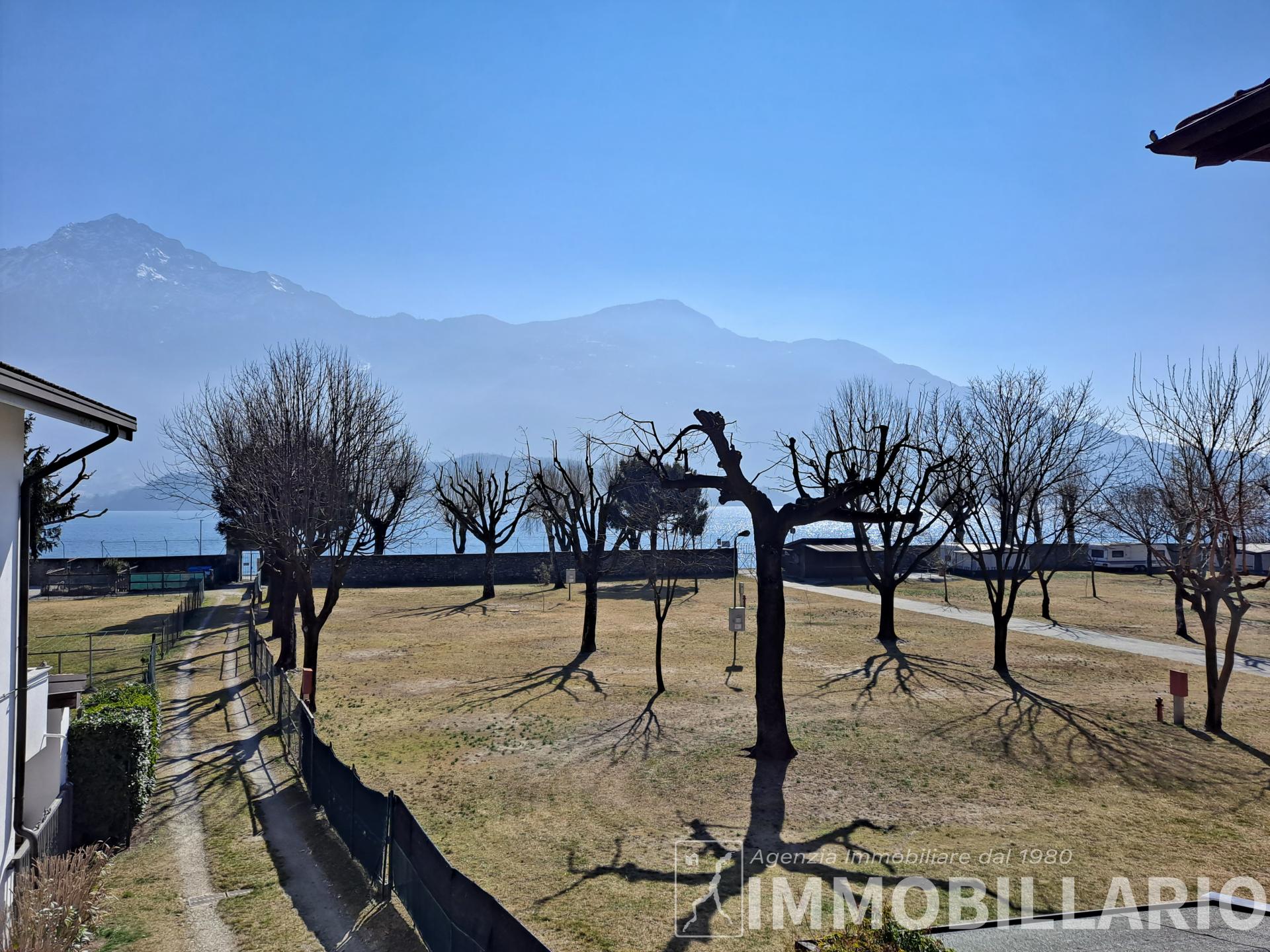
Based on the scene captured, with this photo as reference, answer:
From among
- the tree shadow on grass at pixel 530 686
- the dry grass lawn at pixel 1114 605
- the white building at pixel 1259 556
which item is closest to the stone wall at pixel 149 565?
→ the tree shadow on grass at pixel 530 686

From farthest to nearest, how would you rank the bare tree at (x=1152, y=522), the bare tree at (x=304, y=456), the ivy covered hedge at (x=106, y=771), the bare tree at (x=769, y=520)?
the bare tree at (x=304, y=456), the bare tree at (x=1152, y=522), the bare tree at (x=769, y=520), the ivy covered hedge at (x=106, y=771)

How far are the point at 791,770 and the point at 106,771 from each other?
9.99m

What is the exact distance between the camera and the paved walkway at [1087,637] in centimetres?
2411

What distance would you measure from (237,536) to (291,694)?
Answer: 24677mm

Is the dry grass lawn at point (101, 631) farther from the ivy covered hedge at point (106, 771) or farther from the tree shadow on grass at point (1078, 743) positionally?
the tree shadow on grass at point (1078, 743)

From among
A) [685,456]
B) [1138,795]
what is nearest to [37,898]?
[685,456]

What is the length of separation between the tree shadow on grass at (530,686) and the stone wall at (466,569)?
24617mm

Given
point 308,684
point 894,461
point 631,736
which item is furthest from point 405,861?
point 894,461

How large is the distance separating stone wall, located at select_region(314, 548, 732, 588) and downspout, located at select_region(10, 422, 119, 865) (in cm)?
4006

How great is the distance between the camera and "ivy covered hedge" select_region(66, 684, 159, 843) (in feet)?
34.2

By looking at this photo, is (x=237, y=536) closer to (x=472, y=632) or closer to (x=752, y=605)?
(x=472, y=632)

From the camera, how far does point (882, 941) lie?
22.4ft

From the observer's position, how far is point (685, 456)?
16.4m

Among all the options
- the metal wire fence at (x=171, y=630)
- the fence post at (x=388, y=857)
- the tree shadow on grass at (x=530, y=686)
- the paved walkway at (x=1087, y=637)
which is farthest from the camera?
the paved walkway at (x=1087, y=637)
